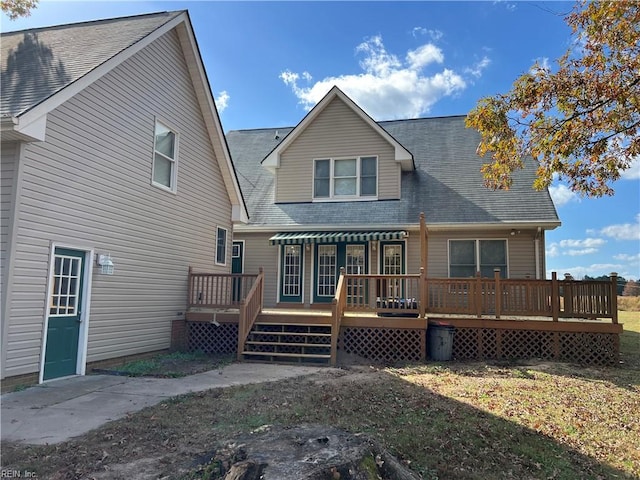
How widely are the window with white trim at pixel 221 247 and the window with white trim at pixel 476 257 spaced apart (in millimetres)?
6929

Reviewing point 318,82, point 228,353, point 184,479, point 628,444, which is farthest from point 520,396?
point 318,82

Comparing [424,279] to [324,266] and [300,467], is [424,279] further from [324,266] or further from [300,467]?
[300,467]

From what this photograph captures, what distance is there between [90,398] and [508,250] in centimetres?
1138

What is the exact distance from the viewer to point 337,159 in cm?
1527

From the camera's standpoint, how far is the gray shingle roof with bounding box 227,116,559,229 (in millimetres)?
13273

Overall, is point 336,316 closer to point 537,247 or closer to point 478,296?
point 478,296

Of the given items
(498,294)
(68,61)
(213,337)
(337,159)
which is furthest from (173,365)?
(337,159)

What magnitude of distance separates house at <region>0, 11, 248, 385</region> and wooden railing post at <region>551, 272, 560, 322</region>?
28.2ft

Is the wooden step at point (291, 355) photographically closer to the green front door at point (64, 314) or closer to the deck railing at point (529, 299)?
the deck railing at point (529, 299)

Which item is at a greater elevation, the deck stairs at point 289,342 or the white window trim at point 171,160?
the white window trim at point 171,160

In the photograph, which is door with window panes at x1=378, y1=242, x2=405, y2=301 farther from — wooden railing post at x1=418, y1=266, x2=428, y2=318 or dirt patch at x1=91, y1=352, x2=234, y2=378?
dirt patch at x1=91, y1=352, x2=234, y2=378

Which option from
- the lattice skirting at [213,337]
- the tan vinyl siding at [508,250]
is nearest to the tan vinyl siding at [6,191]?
the lattice skirting at [213,337]

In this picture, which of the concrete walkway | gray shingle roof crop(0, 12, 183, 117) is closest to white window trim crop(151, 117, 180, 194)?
gray shingle roof crop(0, 12, 183, 117)

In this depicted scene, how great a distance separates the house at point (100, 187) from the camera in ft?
21.7
